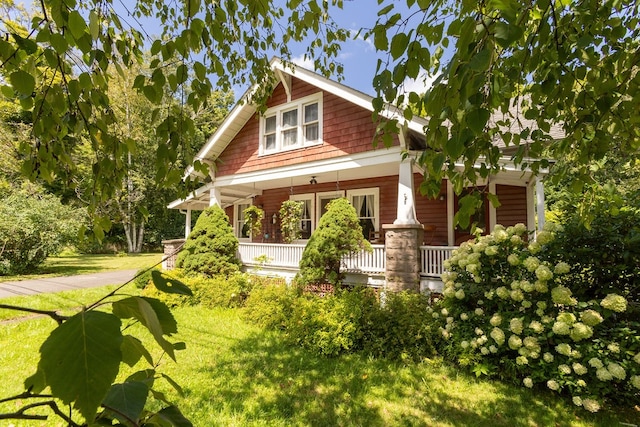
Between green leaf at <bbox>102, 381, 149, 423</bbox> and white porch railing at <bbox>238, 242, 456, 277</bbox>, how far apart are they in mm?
6881

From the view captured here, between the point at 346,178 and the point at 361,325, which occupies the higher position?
the point at 346,178

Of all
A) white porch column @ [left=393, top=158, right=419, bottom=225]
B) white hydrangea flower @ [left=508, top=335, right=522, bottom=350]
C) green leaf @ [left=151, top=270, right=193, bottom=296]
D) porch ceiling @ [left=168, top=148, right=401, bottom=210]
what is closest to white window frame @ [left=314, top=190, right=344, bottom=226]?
porch ceiling @ [left=168, top=148, right=401, bottom=210]

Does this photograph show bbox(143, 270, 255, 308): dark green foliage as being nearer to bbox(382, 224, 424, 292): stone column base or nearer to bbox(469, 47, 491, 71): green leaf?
bbox(382, 224, 424, 292): stone column base

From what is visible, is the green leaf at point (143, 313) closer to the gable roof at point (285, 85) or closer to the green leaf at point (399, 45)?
the green leaf at point (399, 45)

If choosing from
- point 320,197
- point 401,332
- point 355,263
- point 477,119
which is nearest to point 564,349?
point 401,332

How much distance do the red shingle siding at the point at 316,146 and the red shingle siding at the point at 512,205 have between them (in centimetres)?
421

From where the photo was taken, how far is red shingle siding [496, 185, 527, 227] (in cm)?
917

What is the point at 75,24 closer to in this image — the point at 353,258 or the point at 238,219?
the point at 353,258

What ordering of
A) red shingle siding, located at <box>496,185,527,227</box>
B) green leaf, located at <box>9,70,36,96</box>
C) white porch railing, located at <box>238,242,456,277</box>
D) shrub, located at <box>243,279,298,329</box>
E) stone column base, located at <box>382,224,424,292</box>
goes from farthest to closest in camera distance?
red shingle siding, located at <box>496,185,527,227</box>, white porch railing, located at <box>238,242,456,277</box>, stone column base, located at <box>382,224,424,292</box>, shrub, located at <box>243,279,298,329</box>, green leaf, located at <box>9,70,36,96</box>

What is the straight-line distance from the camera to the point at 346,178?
439 inches

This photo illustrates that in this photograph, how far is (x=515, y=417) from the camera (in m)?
3.43

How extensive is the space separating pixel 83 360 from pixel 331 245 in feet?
23.2

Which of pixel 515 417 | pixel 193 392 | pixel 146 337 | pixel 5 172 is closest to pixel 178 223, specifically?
pixel 5 172

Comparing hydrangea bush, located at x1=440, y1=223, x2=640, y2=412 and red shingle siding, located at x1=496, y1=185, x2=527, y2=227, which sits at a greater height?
red shingle siding, located at x1=496, y1=185, x2=527, y2=227
